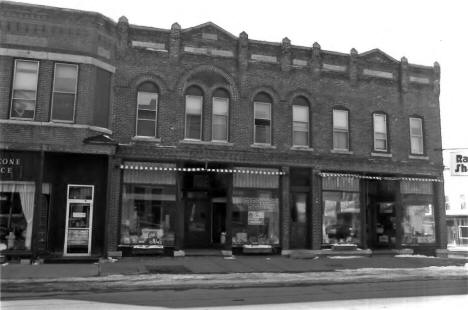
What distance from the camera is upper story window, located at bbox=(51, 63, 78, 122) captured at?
1811 cm

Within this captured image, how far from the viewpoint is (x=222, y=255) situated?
65.6 ft

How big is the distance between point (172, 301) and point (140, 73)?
1118 centimetres

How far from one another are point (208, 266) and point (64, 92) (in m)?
8.15

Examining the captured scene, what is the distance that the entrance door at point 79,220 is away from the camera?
18234 millimetres

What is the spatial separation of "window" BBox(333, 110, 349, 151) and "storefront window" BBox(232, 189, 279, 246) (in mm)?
3818

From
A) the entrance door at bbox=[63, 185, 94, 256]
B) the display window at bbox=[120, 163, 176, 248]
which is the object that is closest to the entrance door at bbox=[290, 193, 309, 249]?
the display window at bbox=[120, 163, 176, 248]

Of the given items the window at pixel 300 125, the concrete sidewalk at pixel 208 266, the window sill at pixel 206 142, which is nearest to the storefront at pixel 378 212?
the concrete sidewalk at pixel 208 266

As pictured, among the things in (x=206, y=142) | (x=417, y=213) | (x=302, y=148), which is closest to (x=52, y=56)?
(x=206, y=142)

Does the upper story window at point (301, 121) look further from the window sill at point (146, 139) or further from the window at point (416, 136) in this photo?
the window sill at point (146, 139)

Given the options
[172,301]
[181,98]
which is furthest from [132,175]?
[172,301]

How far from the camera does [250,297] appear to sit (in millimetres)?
11695

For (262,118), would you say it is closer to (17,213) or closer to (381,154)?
(381,154)

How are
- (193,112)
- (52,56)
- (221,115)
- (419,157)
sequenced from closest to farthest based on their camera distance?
(52,56)
(193,112)
(221,115)
(419,157)

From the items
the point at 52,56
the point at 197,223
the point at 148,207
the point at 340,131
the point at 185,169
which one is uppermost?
the point at 52,56
